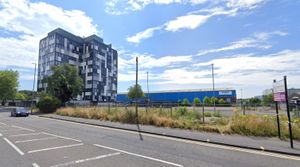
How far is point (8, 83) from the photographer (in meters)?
61.6

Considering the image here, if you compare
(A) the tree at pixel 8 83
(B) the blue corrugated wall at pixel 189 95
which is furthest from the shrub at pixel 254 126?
(A) the tree at pixel 8 83

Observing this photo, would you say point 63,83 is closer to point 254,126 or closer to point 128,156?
point 254,126

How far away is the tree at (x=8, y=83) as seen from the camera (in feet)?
199

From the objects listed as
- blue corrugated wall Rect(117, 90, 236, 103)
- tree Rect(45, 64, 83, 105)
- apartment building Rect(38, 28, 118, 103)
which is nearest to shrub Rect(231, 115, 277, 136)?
tree Rect(45, 64, 83, 105)

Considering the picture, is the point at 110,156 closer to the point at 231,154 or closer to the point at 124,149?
the point at 124,149

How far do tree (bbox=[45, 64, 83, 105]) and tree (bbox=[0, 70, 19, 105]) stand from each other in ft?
85.0

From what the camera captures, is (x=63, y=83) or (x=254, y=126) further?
(x=63, y=83)

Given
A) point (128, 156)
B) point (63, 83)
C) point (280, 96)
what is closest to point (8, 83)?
point (63, 83)

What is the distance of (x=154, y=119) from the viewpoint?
17.5 metres

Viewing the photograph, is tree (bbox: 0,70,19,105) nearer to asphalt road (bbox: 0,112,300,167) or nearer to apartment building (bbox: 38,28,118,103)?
apartment building (bbox: 38,28,118,103)

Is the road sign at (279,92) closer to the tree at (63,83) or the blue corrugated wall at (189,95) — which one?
the tree at (63,83)

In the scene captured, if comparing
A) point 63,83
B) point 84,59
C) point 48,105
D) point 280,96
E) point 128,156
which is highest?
point 84,59

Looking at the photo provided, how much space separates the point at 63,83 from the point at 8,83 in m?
30.2

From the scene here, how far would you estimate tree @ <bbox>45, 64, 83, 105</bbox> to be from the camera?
136 ft
